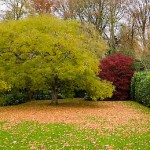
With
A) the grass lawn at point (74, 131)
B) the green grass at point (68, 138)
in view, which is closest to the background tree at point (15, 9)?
the grass lawn at point (74, 131)

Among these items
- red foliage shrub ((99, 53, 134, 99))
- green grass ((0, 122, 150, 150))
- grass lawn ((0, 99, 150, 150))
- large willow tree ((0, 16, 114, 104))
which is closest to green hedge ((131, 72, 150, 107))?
red foliage shrub ((99, 53, 134, 99))

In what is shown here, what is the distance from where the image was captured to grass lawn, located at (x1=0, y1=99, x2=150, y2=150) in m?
9.52

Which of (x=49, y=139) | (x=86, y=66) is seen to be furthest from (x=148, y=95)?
(x=49, y=139)

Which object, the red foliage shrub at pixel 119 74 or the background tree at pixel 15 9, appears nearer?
the red foliage shrub at pixel 119 74

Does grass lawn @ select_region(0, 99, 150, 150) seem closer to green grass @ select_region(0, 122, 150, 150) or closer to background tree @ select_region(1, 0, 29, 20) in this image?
Answer: green grass @ select_region(0, 122, 150, 150)

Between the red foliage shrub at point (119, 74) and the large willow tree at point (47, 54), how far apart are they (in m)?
4.84

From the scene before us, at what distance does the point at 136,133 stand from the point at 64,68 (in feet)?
26.2

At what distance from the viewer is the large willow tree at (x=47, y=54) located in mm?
18641

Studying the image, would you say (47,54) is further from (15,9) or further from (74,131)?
(15,9)

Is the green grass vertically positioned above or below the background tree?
below

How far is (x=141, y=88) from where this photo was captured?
21.3 meters

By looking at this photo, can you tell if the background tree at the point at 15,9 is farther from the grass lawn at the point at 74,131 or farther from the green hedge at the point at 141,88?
the grass lawn at the point at 74,131

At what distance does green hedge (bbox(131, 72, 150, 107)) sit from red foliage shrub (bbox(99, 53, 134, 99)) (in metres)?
0.94

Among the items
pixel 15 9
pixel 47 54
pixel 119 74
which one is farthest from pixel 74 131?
pixel 15 9
